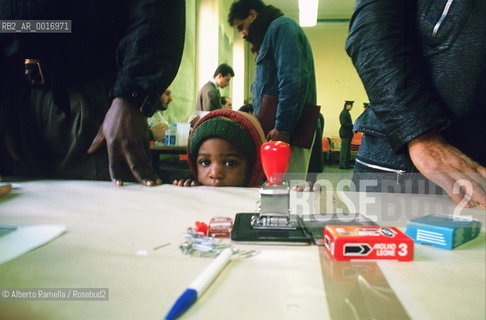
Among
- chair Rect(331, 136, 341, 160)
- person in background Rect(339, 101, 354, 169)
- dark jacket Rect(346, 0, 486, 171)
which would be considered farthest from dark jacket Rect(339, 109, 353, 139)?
dark jacket Rect(346, 0, 486, 171)

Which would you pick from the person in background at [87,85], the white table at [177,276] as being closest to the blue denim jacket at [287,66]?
the person in background at [87,85]

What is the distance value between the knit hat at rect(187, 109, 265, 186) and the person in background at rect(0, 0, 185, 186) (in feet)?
0.44

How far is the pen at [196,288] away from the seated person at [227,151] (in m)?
0.50

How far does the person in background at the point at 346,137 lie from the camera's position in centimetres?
407

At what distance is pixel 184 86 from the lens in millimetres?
2693

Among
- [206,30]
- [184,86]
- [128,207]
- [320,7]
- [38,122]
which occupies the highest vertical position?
[320,7]

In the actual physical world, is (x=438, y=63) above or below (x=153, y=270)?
above

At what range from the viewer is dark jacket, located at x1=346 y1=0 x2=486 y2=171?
21.0 inches

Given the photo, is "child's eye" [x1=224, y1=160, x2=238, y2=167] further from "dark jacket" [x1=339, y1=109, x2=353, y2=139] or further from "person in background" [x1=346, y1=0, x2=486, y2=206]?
"dark jacket" [x1=339, y1=109, x2=353, y2=139]

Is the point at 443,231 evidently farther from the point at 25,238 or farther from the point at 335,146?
the point at 335,146

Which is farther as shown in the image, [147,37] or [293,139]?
[293,139]

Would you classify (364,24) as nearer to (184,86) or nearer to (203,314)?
(203,314)

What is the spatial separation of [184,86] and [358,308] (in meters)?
2.63

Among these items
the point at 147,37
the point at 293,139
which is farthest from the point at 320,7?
the point at 147,37
